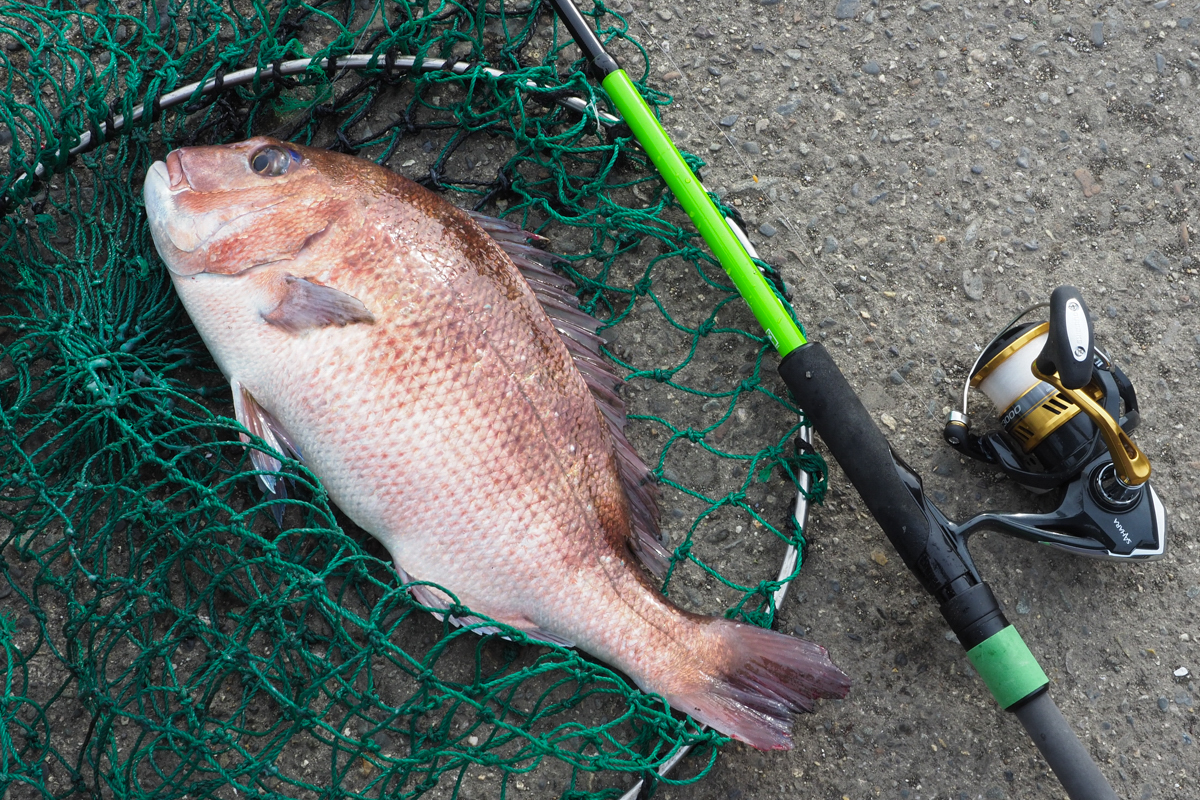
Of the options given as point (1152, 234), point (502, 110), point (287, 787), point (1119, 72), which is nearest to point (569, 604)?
point (287, 787)

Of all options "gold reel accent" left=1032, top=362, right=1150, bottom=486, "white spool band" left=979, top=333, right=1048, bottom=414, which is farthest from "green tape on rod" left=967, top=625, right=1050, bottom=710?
"white spool band" left=979, top=333, right=1048, bottom=414

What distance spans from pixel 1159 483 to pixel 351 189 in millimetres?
2437

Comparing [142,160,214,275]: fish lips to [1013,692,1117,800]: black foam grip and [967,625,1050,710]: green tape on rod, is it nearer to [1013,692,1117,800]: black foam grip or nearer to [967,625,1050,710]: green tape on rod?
[967,625,1050,710]: green tape on rod

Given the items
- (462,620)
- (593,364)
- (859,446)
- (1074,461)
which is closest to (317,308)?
(593,364)

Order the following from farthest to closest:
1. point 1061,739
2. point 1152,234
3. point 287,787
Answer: point 1152,234, point 287,787, point 1061,739

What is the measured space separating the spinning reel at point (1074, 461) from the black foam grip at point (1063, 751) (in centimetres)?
43

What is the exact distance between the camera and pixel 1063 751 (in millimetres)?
1979

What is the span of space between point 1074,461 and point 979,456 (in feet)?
0.77

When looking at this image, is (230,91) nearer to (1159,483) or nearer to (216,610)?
(216,610)

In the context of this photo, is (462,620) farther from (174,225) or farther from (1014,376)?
(1014,376)

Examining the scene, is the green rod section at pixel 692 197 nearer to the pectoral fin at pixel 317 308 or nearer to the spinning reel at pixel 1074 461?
the spinning reel at pixel 1074 461

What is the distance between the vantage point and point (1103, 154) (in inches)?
106

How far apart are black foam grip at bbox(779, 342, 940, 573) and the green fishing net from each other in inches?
6.8

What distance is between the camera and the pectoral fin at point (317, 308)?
200 cm
